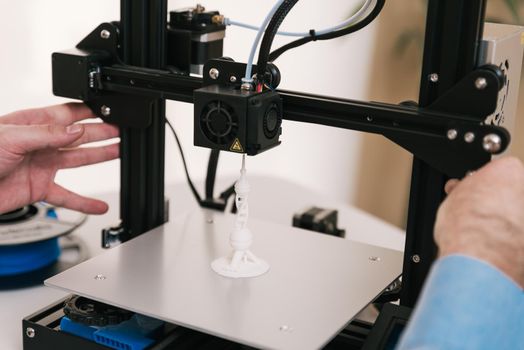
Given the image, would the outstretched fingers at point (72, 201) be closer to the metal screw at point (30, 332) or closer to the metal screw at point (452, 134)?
the metal screw at point (30, 332)

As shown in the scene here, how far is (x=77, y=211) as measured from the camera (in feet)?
4.41

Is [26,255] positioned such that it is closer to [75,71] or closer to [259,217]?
[75,71]

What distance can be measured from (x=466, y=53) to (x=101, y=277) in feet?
1.68

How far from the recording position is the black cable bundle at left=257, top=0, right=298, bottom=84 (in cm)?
92

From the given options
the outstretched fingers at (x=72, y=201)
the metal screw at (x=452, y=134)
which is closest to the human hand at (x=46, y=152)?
the outstretched fingers at (x=72, y=201)

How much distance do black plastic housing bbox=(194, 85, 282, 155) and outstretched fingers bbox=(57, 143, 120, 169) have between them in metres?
0.37

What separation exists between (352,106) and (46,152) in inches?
23.6

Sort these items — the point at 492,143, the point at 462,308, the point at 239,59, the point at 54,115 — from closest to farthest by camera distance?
1. the point at 462,308
2. the point at 492,143
3. the point at 54,115
4. the point at 239,59

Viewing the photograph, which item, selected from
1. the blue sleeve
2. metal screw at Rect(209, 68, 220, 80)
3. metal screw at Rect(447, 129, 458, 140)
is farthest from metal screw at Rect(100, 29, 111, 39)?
the blue sleeve

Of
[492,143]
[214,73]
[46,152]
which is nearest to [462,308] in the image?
[492,143]

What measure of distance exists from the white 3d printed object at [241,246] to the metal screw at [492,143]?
11.6 inches

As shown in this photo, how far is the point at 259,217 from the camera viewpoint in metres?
1.54

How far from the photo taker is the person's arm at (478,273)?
25.6 inches

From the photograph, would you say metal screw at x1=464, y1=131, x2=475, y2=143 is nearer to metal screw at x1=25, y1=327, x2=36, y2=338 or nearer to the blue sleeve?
the blue sleeve
